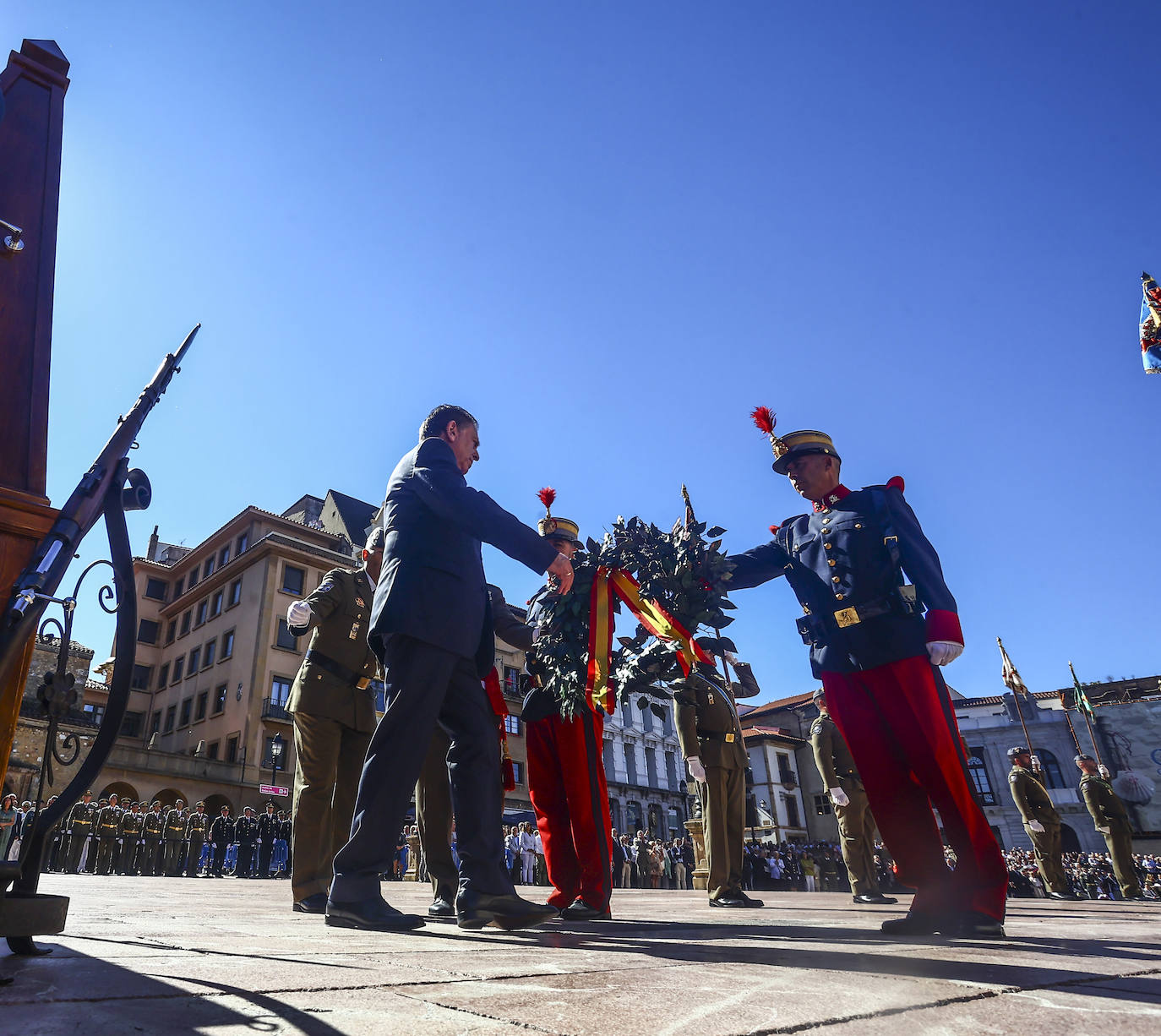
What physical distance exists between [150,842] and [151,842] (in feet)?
0.14

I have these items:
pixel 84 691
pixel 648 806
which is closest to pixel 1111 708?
pixel 648 806

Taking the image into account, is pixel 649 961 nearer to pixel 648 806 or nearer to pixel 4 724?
pixel 4 724

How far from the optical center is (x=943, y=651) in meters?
3.55

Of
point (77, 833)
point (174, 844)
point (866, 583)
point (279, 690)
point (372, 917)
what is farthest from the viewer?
point (279, 690)

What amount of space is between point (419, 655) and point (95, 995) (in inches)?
77.1

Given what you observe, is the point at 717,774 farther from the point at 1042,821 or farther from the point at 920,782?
the point at 1042,821

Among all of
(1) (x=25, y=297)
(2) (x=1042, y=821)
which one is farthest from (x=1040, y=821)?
(1) (x=25, y=297)

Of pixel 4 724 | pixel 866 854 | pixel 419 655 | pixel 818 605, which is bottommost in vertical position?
pixel 866 854

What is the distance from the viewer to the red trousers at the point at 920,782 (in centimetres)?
330

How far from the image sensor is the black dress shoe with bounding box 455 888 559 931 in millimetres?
3076

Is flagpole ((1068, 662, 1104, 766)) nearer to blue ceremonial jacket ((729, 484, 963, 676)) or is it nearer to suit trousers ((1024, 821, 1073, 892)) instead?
suit trousers ((1024, 821, 1073, 892))

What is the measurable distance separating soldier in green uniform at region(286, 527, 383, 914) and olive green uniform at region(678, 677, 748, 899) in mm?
2399

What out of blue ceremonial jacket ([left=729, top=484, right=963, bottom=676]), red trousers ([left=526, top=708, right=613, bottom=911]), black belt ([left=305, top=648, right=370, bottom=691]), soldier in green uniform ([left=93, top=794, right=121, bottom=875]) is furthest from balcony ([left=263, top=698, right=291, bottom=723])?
blue ceremonial jacket ([left=729, top=484, right=963, bottom=676])

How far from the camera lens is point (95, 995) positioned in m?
1.41
